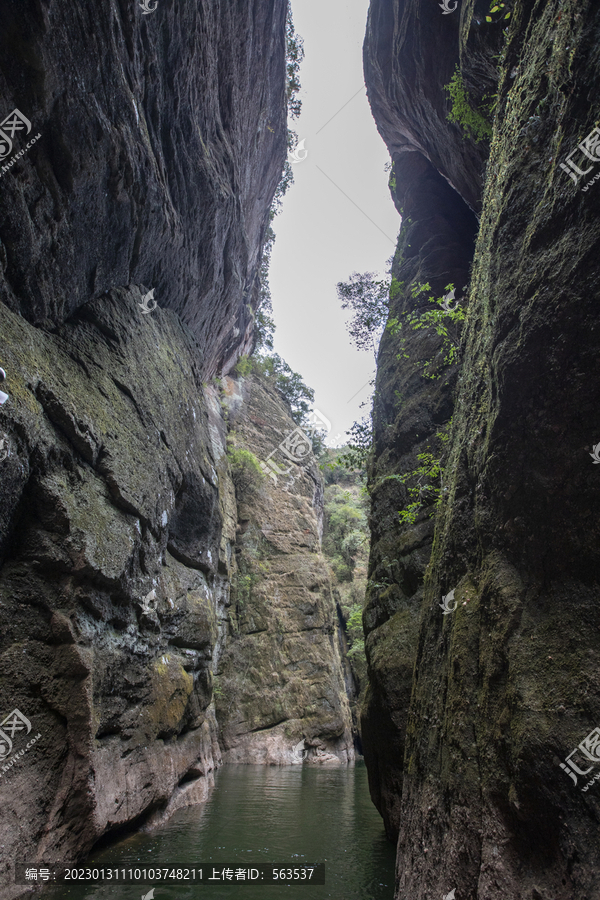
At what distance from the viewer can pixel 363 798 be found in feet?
34.9

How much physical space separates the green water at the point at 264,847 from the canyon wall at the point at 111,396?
0.44 metres

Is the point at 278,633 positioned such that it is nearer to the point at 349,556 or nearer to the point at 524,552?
the point at 349,556

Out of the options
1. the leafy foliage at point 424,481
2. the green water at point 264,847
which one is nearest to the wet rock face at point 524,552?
the green water at point 264,847

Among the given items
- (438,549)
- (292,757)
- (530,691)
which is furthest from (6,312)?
(292,757)

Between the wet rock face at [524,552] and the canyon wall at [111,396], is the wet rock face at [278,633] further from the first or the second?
the wet rock face at [524,552]

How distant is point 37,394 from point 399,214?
1283 cm

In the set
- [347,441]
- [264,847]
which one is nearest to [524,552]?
[264,847]

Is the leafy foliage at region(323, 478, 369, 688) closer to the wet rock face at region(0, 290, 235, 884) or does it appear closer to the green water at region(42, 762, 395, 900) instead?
the green water at region(42, 762, 395, 900)

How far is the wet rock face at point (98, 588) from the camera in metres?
4.66

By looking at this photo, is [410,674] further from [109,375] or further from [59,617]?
[109,375]

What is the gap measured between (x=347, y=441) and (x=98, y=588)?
7039 millimetres

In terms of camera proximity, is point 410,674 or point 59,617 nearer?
point 59,617

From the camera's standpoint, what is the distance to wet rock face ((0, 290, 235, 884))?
466 centimetres

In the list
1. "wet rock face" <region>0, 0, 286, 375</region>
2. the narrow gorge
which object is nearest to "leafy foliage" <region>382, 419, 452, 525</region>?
the narrow gorge
